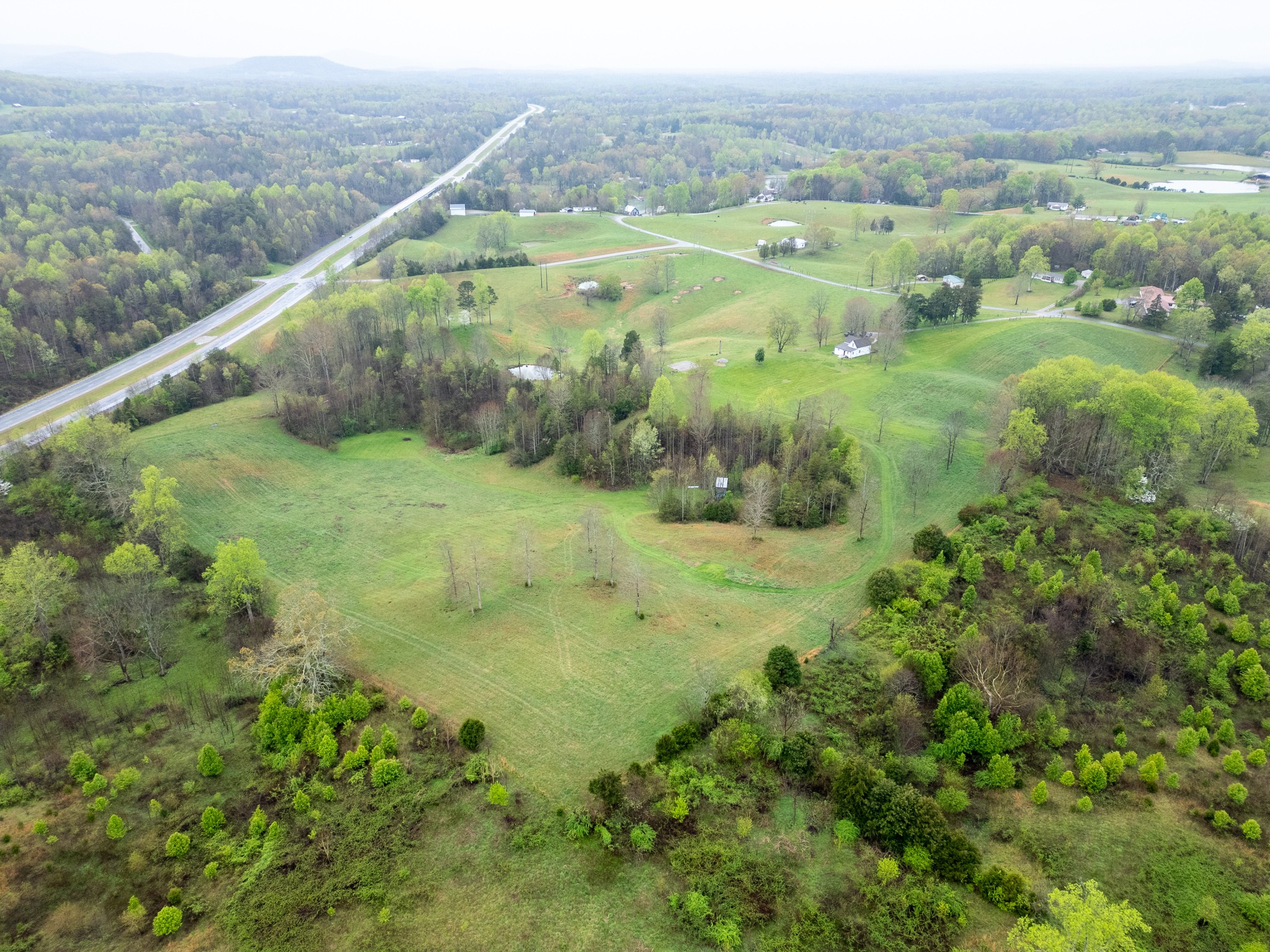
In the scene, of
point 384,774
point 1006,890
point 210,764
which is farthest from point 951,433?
point 210,764

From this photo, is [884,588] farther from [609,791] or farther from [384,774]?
[384,774]

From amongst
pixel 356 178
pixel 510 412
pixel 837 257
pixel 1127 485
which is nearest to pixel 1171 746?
pixel 1127 485

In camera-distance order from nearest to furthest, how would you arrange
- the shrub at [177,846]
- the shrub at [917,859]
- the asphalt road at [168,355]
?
1. the shrub at [917,859]
2. the shrub at [177,846]
3. the asphalt road at [168,355]

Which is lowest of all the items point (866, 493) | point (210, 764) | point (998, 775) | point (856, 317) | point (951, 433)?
point (210, 764)

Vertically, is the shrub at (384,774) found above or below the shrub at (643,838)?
below

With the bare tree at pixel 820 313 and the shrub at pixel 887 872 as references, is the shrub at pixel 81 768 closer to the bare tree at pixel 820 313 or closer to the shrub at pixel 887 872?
the shrub at pixel 887 872

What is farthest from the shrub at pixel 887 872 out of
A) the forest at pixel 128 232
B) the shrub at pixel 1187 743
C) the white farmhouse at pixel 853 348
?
the forest at pixel 128 232
